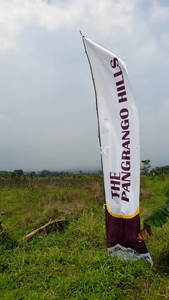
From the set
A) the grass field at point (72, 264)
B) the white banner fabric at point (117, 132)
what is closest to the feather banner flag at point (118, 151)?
the white banner fabric at point (117, 132)

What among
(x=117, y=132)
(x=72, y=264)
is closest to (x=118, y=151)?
(x=117, y=132)

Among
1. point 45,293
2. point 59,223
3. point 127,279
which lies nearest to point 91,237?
point 59,223

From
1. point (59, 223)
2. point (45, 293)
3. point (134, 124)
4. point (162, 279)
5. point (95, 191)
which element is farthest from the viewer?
point (95, 191)

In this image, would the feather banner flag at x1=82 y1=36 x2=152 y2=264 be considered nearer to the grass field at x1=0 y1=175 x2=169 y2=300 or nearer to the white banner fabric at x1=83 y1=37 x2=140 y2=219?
the white banner fabric at x1=83 y1=37 x2=140 y2=219

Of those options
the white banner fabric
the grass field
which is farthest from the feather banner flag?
the grass field

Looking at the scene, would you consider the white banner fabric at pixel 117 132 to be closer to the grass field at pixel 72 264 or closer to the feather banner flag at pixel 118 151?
the feather banner flag at pixel 118 151

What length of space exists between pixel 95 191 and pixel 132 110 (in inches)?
221

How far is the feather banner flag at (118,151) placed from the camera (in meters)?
3.50

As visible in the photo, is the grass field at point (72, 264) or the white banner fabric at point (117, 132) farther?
the white banner fabric at point (117, 132)

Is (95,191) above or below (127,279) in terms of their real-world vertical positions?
above

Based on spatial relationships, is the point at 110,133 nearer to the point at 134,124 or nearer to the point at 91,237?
the point at 134,124

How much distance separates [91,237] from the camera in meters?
4.49

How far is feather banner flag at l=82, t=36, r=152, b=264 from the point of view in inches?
138

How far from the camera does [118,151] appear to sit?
11.9 feet
